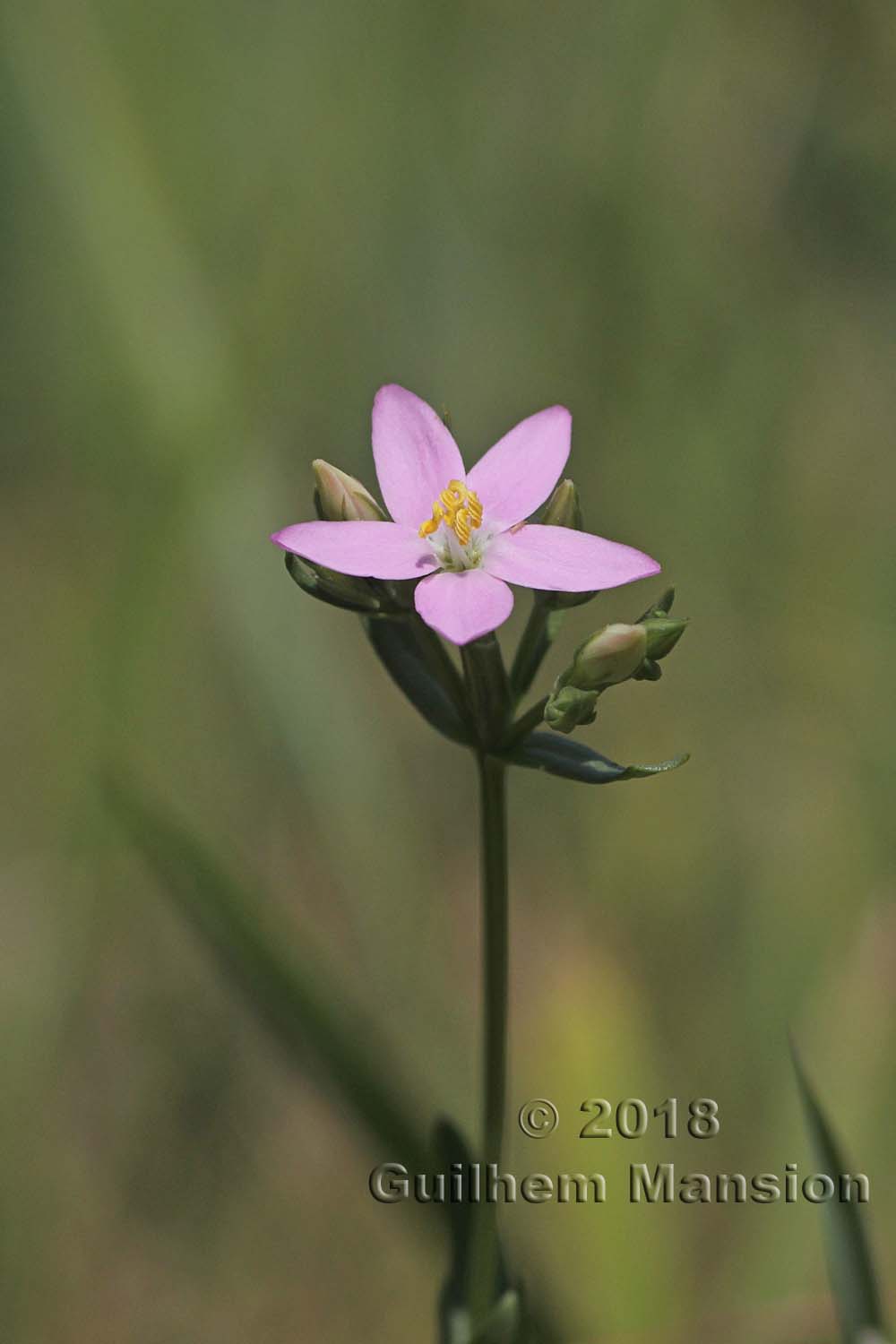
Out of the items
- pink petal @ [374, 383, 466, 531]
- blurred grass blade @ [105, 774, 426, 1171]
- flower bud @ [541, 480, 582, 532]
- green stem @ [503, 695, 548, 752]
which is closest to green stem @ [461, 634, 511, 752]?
green stem @ [503, 695, 548, 752]

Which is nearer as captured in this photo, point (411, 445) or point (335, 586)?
point (335, 586)

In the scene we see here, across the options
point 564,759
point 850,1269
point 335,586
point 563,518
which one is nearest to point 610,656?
point 564,759

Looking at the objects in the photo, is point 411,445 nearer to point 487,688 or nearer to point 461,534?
point 461,534

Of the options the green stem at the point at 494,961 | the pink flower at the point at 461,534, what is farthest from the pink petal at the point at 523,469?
the green stem at the point at 494,961

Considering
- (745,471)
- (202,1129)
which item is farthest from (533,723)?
(745,471)

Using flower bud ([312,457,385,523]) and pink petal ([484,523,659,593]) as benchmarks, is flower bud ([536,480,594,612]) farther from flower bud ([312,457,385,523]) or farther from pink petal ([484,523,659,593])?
flower bud ([312,457,385,523])

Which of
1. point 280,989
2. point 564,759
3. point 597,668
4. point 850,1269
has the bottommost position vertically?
point 850,1269

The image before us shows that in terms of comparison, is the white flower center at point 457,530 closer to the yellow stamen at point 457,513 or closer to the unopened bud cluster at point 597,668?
the yellow stamen at point 457,513
